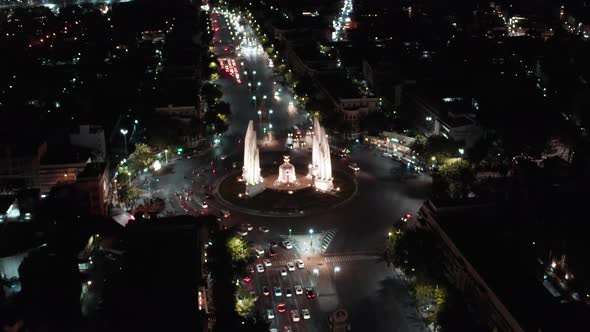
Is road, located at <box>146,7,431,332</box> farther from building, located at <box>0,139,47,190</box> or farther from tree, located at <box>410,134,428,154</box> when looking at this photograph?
building, located at <box>0,139,47,190</box>

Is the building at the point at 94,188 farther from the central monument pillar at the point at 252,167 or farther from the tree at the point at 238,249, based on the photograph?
the tree at the point at 238,249

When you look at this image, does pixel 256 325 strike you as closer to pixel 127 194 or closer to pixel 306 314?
pixel 306 314

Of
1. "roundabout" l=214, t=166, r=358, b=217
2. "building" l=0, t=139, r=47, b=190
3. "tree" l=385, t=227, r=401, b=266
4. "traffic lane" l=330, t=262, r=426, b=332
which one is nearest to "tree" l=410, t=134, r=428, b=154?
"roundabout" l=214, t=166, r=358, b=217

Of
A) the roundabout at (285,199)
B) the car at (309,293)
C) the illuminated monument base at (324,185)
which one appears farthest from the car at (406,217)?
the car at (309,293)

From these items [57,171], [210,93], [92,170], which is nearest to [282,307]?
[92,170]

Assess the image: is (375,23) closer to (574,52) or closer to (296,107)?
(574,52)
